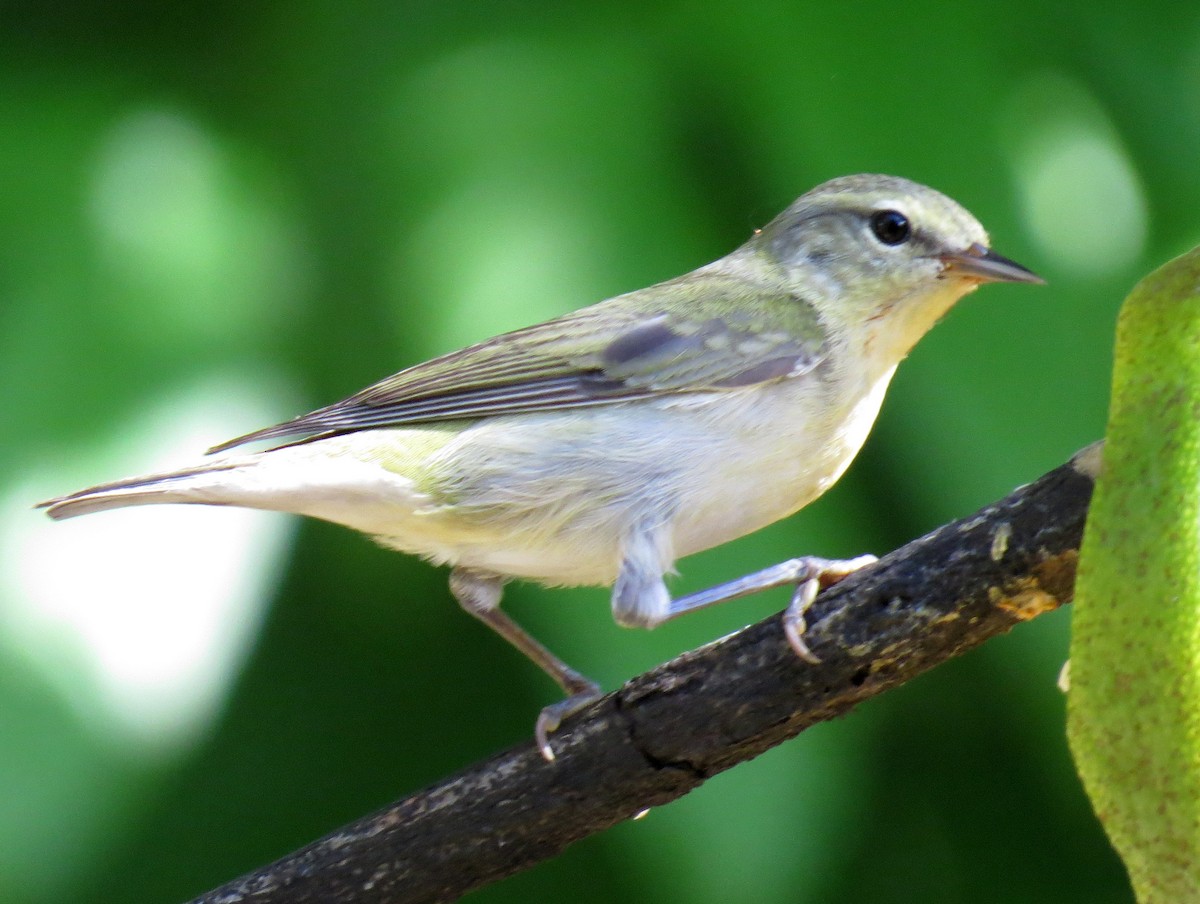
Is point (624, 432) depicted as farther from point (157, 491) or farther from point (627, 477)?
point (157, 491)

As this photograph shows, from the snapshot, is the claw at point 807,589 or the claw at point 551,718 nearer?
the claw at point 807,589

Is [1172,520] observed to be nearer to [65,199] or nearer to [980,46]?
[980,46]

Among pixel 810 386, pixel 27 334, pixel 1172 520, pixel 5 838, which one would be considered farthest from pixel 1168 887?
pixel 27 334

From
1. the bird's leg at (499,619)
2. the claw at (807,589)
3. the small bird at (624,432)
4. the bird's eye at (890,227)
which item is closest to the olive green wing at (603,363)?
the small bird at (624,432)

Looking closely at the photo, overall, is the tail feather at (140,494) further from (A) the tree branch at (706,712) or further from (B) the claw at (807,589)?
(B) the claw at (807,589)

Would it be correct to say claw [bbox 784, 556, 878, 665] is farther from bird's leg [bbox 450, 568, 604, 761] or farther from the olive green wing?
bird's leg [bbox 450, 568, 604, 761]

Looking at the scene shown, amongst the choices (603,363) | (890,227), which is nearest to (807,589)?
(603,363)

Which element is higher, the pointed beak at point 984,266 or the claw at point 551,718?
the pointed beak at point 984,266

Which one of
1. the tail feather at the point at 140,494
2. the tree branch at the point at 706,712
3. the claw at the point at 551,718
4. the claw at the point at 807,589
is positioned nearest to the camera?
the tree branch at the point at 706,712
